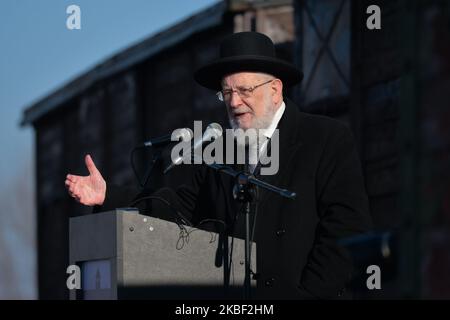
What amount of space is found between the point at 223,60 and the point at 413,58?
230cm

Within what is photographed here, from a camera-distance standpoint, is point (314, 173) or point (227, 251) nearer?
point (227, 251)

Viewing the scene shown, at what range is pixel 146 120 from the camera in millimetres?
19562

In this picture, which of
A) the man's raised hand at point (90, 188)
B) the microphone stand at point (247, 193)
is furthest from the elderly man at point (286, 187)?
the microphone stand at point (247, 193)

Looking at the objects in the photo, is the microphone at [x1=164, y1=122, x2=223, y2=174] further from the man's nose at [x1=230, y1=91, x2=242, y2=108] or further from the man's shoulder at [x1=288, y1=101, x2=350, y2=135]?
the man's shoulder at [x1=288, y1=101, x2=350, y2=135]

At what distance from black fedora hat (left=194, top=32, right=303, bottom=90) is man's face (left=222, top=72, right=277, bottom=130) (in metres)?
0.05

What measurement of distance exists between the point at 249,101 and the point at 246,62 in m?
0.24

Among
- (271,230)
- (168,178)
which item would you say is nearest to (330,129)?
(271,230)

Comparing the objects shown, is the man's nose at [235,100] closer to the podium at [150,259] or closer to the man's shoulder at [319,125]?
the man's shoulder at [319,125]

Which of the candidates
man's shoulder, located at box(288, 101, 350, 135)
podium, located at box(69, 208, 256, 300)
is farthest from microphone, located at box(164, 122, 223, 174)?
man's shoulder, located at box(288, 101, 350, 135)

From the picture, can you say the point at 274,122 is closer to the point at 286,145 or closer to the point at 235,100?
the point at 286,145

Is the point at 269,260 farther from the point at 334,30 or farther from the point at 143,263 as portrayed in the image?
the point at 334,30

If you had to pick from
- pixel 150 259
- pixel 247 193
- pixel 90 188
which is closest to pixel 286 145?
pixel 247 193

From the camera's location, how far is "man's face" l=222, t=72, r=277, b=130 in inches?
250
